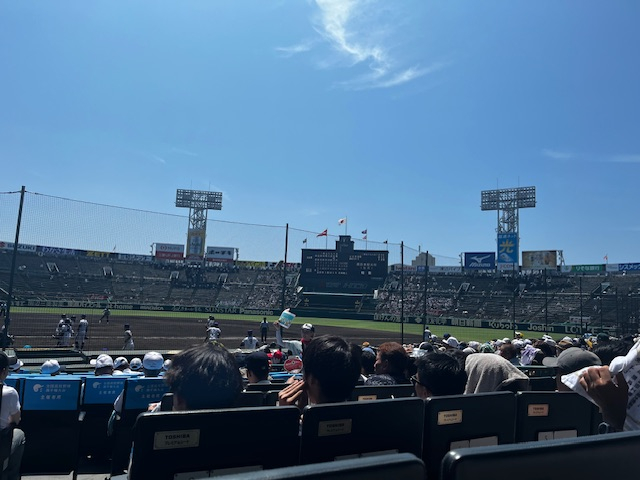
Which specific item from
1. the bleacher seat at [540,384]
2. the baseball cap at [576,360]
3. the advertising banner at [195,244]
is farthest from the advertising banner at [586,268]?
the baseball cap at [576,360]

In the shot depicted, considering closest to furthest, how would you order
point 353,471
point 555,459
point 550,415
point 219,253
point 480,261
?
point 353,471
point 555,459
point 550,415
point 480,261
point 219,253

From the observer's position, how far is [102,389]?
20.4 feet

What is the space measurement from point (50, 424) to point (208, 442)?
535 centimetres

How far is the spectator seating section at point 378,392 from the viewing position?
11.5ft

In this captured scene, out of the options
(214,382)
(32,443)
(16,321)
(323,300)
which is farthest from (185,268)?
(214,382)

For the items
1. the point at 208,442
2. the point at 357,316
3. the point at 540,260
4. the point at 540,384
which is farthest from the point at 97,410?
the point at 540,260

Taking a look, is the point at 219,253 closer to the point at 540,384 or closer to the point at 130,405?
the point at 130,405

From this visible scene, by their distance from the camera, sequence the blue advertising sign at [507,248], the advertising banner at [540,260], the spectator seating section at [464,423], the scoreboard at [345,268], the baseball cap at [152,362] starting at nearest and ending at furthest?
the spectator seating section at [464,423], the baseball cap at [152,362], the scoreboard at [345,268], the blue advertising sign at [507,248], the advertising banner at [540,260]

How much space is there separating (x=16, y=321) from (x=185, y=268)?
125 ft

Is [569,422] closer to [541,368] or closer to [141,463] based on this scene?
[141,463]

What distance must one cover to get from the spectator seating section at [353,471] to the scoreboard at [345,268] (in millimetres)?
50278

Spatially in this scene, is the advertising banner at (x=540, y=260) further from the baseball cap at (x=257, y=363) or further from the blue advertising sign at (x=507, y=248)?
the baseball cap at (x=257, y=363)

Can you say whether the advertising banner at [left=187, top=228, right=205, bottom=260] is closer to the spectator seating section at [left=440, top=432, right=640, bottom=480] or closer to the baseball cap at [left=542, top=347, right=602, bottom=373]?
the baseball cap at [left=542, top=347, right=602, bottom=373]

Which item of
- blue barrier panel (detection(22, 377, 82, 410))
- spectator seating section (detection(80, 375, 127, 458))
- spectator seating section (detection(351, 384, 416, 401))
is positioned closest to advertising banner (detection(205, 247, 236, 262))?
spectator seating section (detection(80, 375, 127, 458))
